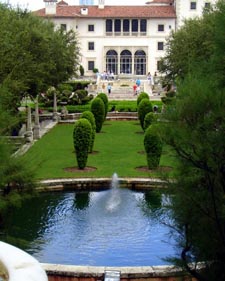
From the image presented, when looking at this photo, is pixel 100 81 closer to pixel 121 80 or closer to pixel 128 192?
pixel 121 80

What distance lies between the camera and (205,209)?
760cm

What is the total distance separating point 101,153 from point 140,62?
39.5 meters

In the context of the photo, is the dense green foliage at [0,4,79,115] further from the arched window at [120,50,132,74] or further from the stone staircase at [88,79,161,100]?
the arched window at [120,50,132,74]

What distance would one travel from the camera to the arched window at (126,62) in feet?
198

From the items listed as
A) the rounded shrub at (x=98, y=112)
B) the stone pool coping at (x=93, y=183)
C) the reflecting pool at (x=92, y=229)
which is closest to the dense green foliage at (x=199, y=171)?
the reflecting pool at (x=92, y=229)

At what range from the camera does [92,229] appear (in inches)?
524

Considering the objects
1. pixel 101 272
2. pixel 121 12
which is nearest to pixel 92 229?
pixel 101 272

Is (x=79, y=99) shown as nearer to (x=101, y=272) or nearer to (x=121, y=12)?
(x=121, y=12)

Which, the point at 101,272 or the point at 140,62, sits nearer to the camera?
the point at 101,272

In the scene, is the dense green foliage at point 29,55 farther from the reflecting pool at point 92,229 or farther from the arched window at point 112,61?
the arched window at point 112,61

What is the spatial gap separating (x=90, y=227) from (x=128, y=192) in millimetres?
3730

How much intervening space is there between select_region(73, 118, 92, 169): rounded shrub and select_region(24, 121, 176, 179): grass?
53 centimetres

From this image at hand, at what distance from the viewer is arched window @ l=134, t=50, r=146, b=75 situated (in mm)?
60406

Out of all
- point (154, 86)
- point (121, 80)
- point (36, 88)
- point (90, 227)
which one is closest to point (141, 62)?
point (121, 80)
